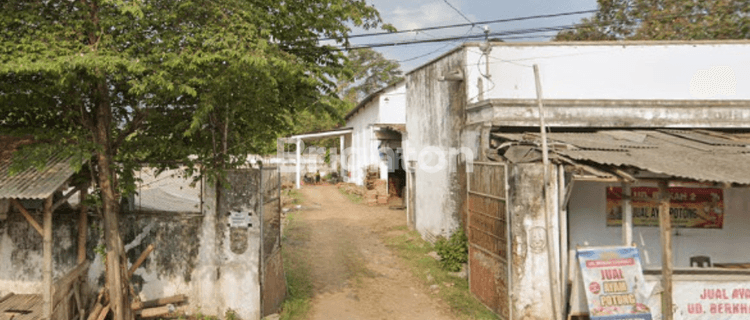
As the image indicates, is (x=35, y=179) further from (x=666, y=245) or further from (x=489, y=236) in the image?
(x=666, y=245)

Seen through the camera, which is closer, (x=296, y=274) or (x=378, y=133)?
(x=296, y=274)

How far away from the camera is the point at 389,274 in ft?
37.1

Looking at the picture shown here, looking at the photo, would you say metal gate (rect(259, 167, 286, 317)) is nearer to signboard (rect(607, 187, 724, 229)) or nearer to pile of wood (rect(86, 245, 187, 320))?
pile of wood (rect(86, 245, 187, 320))

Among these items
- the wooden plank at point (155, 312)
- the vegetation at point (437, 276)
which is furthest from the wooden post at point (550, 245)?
the wooden plank at point (155, 312)

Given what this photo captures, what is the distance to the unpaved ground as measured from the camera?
8930 mm

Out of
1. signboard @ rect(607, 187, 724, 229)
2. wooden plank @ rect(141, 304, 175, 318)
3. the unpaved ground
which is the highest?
signboard @ rect(607, 187, 724, 229)

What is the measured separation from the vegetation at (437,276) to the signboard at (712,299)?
2855 mm

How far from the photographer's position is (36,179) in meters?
6.42

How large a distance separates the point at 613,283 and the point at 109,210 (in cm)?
751

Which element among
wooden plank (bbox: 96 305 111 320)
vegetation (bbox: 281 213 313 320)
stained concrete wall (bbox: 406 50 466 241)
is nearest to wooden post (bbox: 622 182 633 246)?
stained concrete wall (bbox: 406 50 466 241)

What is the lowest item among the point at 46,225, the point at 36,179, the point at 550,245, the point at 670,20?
the point at 550,245

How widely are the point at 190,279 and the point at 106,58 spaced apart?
12.3ft

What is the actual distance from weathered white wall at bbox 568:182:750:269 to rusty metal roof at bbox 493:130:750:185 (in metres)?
0.97

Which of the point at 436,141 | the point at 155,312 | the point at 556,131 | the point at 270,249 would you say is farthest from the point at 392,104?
the point at 155,312
